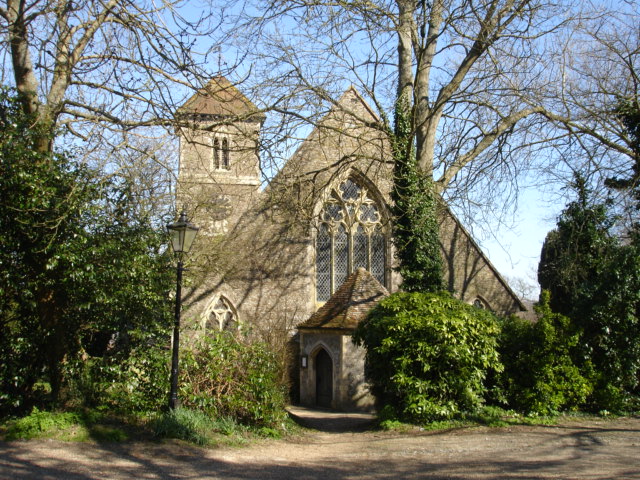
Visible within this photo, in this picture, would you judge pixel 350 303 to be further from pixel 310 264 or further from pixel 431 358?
pixel 431 358

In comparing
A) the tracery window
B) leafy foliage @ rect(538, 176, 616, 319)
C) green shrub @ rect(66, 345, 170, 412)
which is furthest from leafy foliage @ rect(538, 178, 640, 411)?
the tracery window

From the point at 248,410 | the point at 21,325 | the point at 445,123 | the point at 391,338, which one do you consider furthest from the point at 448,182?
the point at 21,325

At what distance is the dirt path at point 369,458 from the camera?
7.51 m

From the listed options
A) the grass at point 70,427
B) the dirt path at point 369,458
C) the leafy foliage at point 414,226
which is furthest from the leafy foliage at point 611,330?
the grass at point 70,427

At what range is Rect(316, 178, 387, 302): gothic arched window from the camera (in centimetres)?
2112

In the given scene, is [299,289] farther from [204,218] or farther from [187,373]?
[187,373]

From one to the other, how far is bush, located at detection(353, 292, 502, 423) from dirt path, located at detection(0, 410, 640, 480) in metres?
0.78

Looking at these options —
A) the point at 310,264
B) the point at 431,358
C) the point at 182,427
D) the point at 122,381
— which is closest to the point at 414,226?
the point at 431,358

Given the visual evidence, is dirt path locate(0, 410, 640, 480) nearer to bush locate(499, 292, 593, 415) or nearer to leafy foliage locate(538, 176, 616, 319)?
bush locate(499, 292, 593, 415)

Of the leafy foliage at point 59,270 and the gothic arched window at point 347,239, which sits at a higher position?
the gothic arched window at point 347,239

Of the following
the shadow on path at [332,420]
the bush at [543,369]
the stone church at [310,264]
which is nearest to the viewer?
the bush at [543,369]

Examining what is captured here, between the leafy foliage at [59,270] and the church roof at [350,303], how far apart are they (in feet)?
26.0

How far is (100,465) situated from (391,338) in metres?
5.84

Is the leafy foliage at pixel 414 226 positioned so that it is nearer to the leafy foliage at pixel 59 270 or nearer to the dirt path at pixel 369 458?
the dirt path at pixel 369 458
